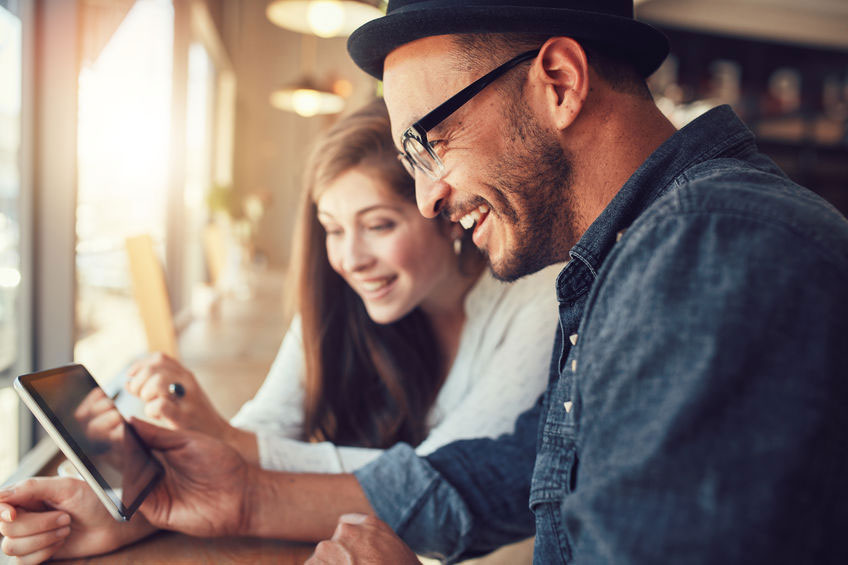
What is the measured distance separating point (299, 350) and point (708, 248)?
3.93 feet

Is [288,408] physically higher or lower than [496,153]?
lower

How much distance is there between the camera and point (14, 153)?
1.75 meters

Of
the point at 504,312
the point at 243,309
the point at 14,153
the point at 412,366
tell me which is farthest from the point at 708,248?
the point at 243,309

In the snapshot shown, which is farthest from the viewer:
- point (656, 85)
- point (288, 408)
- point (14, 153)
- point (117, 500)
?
point (656, 85)

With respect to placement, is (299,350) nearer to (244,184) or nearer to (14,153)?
(14,153)

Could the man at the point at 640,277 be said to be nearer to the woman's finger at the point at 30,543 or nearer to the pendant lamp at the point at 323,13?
the woman's finger at the point at 30,543

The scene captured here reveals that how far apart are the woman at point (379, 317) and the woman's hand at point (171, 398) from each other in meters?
0.04

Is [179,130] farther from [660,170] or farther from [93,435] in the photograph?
[660,170]

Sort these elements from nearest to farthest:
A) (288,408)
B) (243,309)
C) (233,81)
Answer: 1. (288,408)
2. (243,309)
3. (233,81)

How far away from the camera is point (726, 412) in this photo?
465 millimetres

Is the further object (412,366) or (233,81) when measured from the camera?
(233,81)

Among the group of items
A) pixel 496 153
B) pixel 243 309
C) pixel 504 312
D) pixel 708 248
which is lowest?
pixel 243 309

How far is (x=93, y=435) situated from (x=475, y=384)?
0.76 meters

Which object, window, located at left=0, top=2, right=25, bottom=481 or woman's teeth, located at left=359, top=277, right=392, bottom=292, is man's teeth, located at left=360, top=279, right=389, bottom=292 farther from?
window, located at left=0, top=2, right=25, bottom=481
